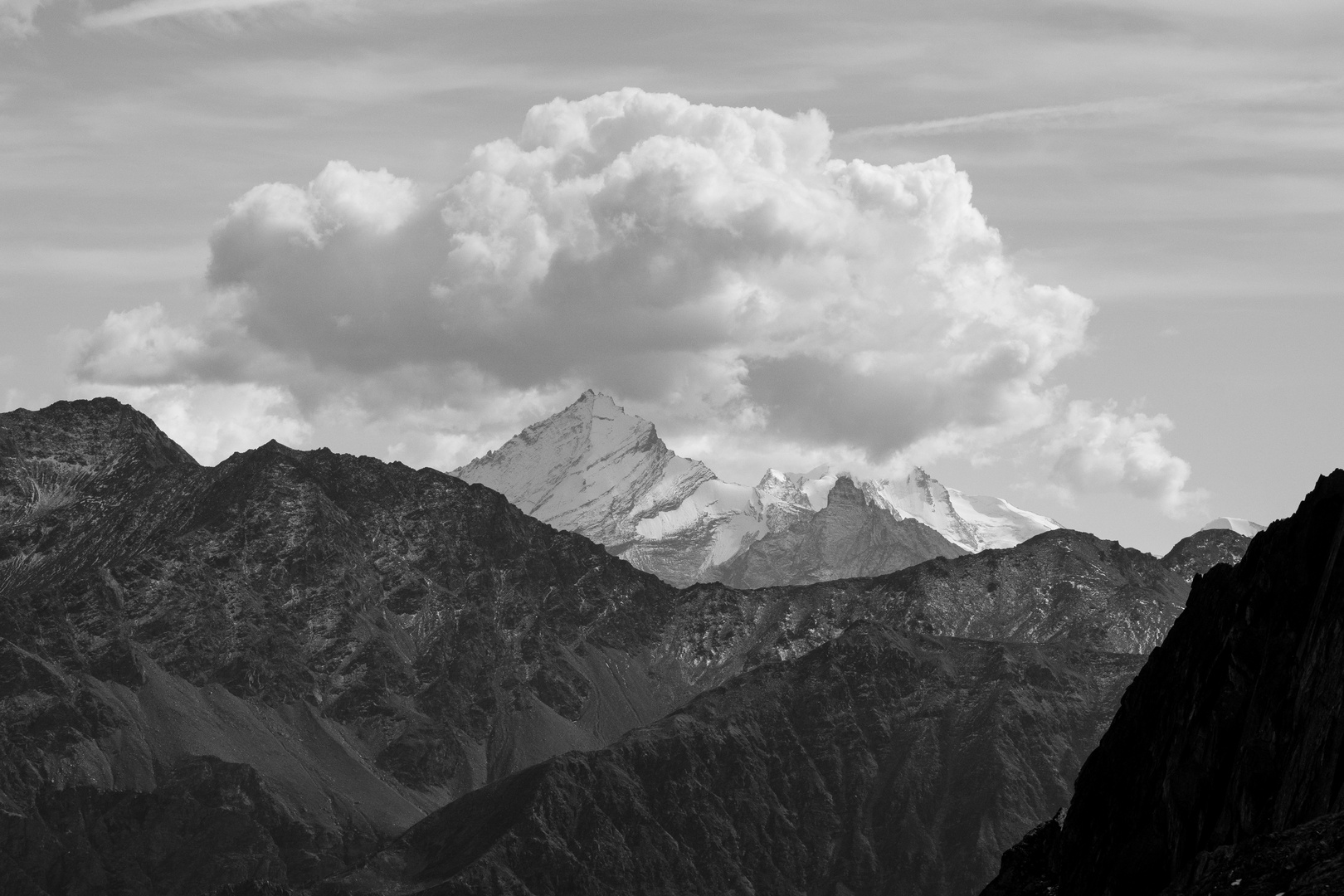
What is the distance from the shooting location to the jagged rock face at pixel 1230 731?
13362cm

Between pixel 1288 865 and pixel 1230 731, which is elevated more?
pixel 1230 731

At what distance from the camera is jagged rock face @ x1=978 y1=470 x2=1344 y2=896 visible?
134 metres

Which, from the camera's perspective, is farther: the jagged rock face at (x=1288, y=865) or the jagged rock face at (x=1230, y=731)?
the jagged rock face at (x=1230, y=731)

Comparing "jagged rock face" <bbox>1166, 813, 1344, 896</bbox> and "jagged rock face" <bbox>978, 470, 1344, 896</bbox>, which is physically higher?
"jagged rock face" <bbox>978, 470, 1344, 896</bbox>

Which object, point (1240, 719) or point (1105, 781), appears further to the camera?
point (1105, 781)

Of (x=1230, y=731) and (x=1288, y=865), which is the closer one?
(x=1288, y=865)

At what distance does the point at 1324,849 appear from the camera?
89.2 metres

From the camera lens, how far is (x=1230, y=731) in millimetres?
152125

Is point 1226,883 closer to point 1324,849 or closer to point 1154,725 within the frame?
point 1324,849

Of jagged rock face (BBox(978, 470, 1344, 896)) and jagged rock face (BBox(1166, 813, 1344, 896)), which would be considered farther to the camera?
jagged rock face (BBox(978, 470, 1344, 896))

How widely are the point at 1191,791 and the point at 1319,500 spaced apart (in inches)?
876

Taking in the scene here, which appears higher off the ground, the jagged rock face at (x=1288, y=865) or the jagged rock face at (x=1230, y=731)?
the jagged rock face at (x=1230, y=731)

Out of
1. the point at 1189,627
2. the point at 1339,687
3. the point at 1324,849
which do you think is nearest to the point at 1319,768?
the point at 1339,687

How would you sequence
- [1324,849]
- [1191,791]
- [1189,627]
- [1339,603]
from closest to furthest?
[1324,849] → [1339,603] → [1191,791] → [1189,627]
